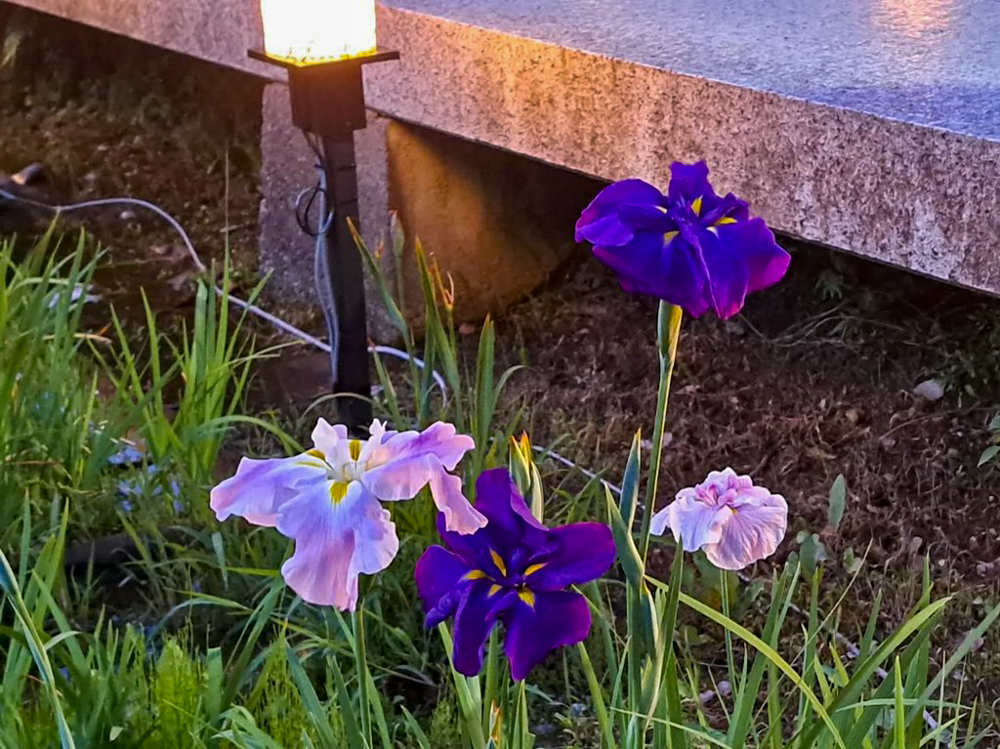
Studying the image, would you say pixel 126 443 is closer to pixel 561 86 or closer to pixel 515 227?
pixel 561 86

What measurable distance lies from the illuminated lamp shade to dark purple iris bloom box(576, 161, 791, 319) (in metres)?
1.11

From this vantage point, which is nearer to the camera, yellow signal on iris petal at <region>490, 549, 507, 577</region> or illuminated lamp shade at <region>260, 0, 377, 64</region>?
yellow signal on iris petal at <region>490, 549, 507, 577</region>

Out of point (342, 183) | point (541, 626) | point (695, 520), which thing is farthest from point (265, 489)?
point (342, 183)

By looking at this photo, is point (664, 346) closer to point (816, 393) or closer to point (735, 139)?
point (735, 139)

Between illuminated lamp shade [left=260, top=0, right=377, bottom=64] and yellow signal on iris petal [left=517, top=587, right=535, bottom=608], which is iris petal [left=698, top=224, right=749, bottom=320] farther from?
illuminated lamp shade [left=260, top=0, right=377, bottom=64]

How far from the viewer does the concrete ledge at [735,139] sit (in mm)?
1524

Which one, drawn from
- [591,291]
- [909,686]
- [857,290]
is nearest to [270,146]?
[591,291]

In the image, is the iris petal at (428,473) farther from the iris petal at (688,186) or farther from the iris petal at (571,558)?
the iris petal at (688,186)

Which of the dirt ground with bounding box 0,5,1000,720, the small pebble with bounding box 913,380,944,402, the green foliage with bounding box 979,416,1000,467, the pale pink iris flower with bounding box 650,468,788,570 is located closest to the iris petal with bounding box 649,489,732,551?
the pale pink iris flower with bounding box 650,468,788,570

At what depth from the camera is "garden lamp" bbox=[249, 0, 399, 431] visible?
5.55 feet

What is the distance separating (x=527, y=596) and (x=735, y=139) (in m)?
1.20

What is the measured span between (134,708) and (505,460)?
613mm

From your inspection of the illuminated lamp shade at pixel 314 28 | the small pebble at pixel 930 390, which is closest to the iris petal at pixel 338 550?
→ the illuminated lamp shade at pixel 314 28

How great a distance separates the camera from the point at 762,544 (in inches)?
28.8
